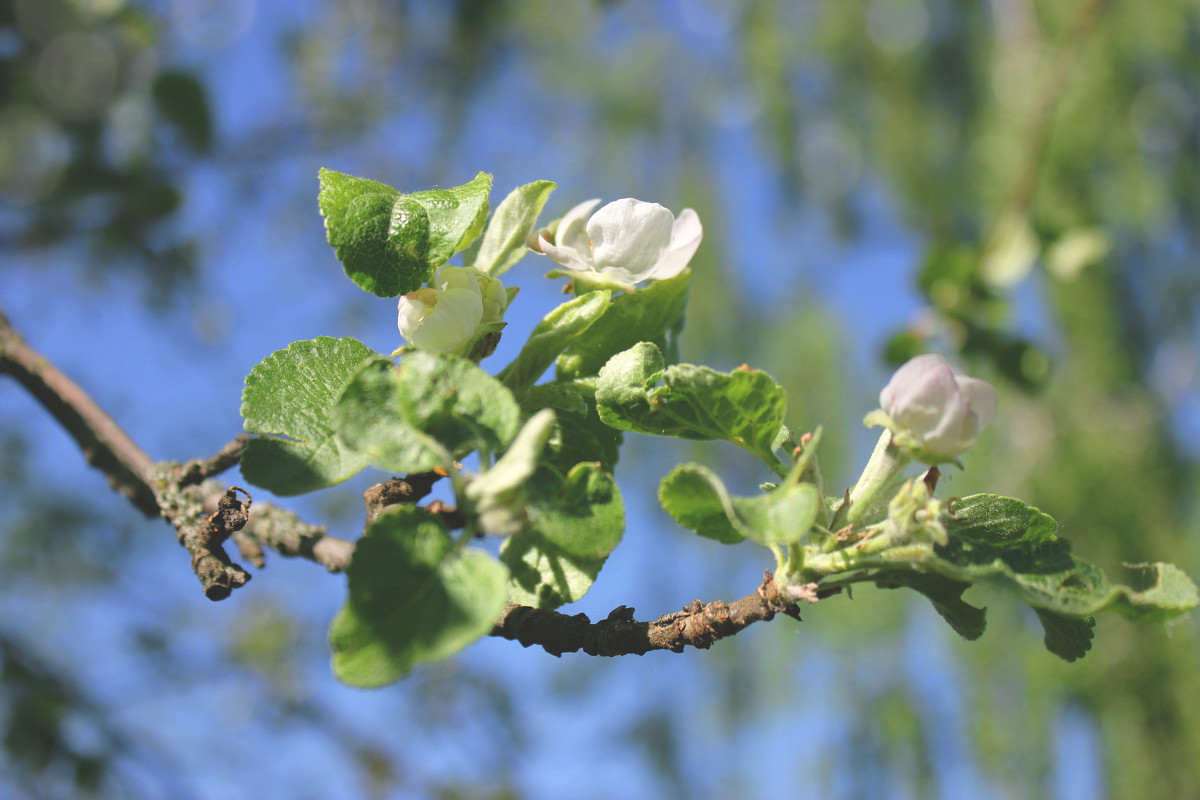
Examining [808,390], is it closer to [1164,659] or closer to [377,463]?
[1164,659]

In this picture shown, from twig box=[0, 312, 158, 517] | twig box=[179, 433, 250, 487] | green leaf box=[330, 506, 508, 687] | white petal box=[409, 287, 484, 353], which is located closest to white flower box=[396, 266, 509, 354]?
white petal box=[409, 287, 484, 353]

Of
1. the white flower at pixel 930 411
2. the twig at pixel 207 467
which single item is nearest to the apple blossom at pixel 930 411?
the white flower at pixel 930 411

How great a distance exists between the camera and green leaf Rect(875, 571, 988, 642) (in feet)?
1.15

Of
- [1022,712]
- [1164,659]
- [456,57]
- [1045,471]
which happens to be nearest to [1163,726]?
[1164,659]

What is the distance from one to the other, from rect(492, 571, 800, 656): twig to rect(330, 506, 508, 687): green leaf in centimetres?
11

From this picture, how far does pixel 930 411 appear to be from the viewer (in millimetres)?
338

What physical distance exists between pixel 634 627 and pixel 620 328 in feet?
0.48

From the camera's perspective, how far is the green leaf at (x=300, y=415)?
327 millimetres

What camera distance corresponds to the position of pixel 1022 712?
9.92 ft

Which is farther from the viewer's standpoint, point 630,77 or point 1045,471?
point 630,77

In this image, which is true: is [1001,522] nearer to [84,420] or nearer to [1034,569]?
[1034,569]

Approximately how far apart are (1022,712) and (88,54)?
11.2 ft

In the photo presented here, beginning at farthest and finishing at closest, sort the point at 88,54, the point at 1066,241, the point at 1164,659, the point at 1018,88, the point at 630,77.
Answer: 1. the point at 630,77
2. the point at 1018,88
3. the point at 1164,659
4. the point at 88,54
5. the point at 1066,241

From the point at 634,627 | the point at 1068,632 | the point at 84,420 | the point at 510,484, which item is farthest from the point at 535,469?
the point at 84,420
